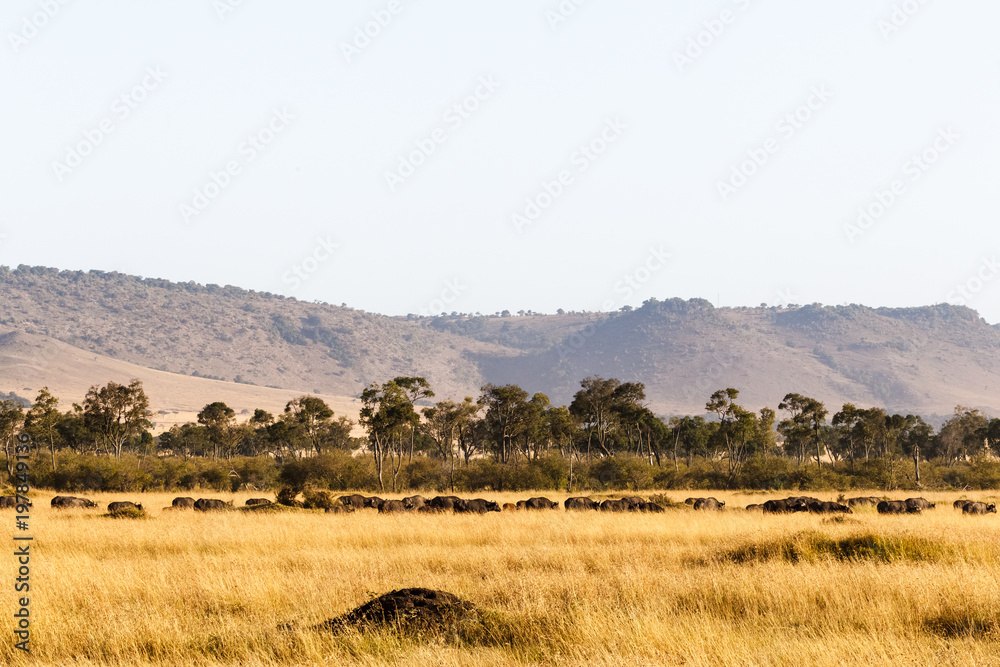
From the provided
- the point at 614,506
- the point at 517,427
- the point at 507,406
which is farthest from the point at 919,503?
the point at 517,427

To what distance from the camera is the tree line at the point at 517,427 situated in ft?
197

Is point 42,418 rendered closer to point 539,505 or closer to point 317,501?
point 317,501

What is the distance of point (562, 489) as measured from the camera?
Result: 56562 millimetres

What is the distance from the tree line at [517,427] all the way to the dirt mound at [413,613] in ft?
125

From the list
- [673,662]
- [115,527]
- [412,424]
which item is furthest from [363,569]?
[412,424]

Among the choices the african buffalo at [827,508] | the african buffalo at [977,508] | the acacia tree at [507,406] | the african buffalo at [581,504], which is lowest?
the african buffalo at [977,508]

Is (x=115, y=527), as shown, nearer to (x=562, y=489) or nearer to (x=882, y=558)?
(x=882, y=558)

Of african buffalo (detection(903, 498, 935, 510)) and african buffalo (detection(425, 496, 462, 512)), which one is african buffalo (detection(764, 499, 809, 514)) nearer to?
african buffalo (detection(903, 498, 935, 510))

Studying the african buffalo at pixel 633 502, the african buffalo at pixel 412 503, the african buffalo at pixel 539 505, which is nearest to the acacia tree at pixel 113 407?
the african buffalo at pixel 412 503

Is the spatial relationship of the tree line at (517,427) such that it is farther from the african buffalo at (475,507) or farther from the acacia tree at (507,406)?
the african buffalo at (475,507)

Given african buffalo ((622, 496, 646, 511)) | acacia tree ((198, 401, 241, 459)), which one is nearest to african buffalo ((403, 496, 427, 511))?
african buffalo ((622, 496, 646, 511))

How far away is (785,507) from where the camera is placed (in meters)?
33.9

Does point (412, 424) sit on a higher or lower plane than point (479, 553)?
higher

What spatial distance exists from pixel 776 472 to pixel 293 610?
5287cm
